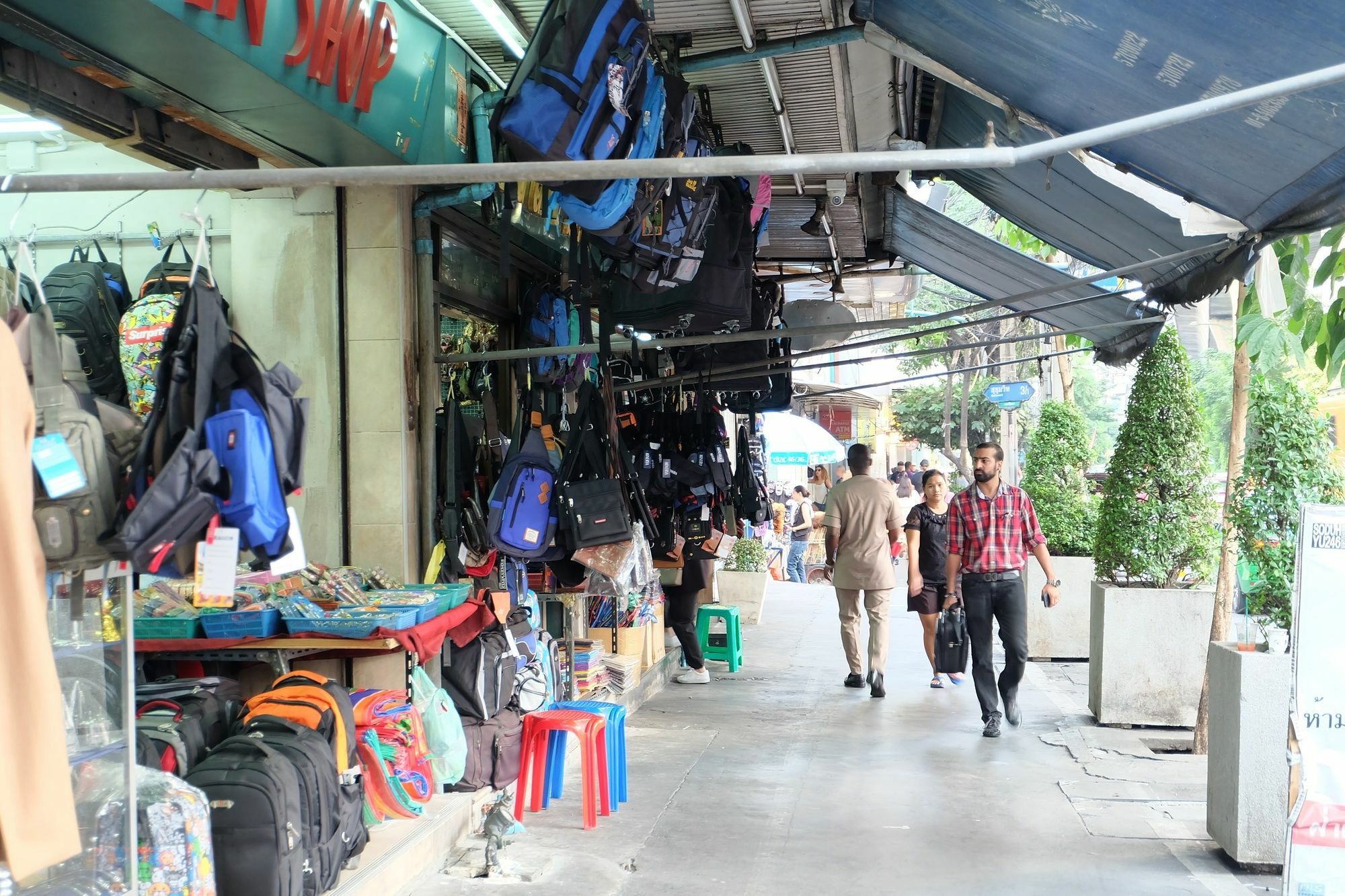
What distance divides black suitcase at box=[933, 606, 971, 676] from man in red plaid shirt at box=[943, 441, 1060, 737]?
2.13 feet

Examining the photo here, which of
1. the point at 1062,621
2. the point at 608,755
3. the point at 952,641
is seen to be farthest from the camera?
the point at 1062,621

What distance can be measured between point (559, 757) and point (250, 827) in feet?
7.96

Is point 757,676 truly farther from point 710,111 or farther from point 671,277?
point 671,277

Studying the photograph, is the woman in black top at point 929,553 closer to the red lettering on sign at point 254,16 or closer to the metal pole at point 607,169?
the red lettering on sign at point 254,16

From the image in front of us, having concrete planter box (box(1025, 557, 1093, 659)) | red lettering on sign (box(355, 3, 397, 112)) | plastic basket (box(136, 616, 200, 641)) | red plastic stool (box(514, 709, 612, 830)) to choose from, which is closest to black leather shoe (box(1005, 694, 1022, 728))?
concrete planter box (box(1025, 557, 1093, 659))

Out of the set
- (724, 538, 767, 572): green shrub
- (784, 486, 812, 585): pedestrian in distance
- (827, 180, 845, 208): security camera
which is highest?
(827, 180, 845, 208): security camera

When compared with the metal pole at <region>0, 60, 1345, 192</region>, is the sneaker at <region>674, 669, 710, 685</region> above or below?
below

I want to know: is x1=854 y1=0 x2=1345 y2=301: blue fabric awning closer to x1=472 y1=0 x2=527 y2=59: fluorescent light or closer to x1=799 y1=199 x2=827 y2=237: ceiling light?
x1=472 y1=0 x2=527 y2=59: fluorescent light

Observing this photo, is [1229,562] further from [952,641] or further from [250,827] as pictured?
[250,827]

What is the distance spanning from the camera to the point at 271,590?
16.7ft

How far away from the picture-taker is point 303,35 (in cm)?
412

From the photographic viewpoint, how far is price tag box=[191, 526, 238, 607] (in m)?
2.85

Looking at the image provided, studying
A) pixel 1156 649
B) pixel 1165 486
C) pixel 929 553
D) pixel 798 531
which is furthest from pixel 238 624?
pixel 798 531

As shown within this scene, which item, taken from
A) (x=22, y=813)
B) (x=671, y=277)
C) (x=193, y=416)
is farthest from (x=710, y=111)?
(x=22, y=813)
